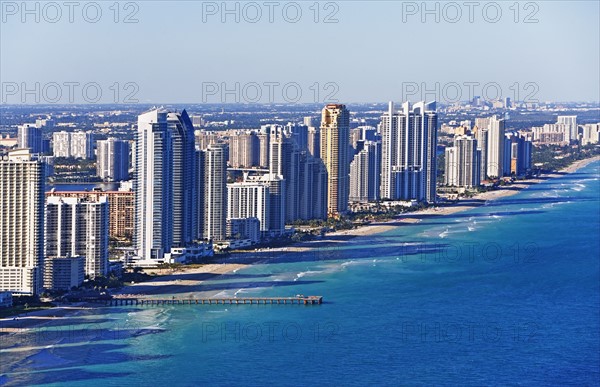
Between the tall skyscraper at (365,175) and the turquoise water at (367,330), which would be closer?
the turquoise water at (367,330)

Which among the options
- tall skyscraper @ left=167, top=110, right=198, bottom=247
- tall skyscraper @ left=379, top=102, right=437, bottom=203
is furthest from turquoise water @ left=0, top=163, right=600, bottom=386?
tall skyscraper @ left=379, top=102, right=437, bottom=203

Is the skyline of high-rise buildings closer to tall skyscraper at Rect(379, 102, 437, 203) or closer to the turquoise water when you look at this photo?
tall skyscraper at Rect(379, 102, 437, 203)

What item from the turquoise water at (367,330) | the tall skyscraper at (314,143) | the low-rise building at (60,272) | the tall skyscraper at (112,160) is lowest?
the turquoise water at (367,330)

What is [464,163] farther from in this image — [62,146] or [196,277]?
[196,277]

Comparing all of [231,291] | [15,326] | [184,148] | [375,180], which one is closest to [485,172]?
[375,180]

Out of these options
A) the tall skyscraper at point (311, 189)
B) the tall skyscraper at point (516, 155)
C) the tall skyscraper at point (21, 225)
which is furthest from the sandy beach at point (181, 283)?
the tall skyscraper at point (516, 155)

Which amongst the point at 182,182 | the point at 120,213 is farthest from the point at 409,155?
the point at 182,182

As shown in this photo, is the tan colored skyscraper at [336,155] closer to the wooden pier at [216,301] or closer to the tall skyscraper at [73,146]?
the wooden pier at [216,301]
